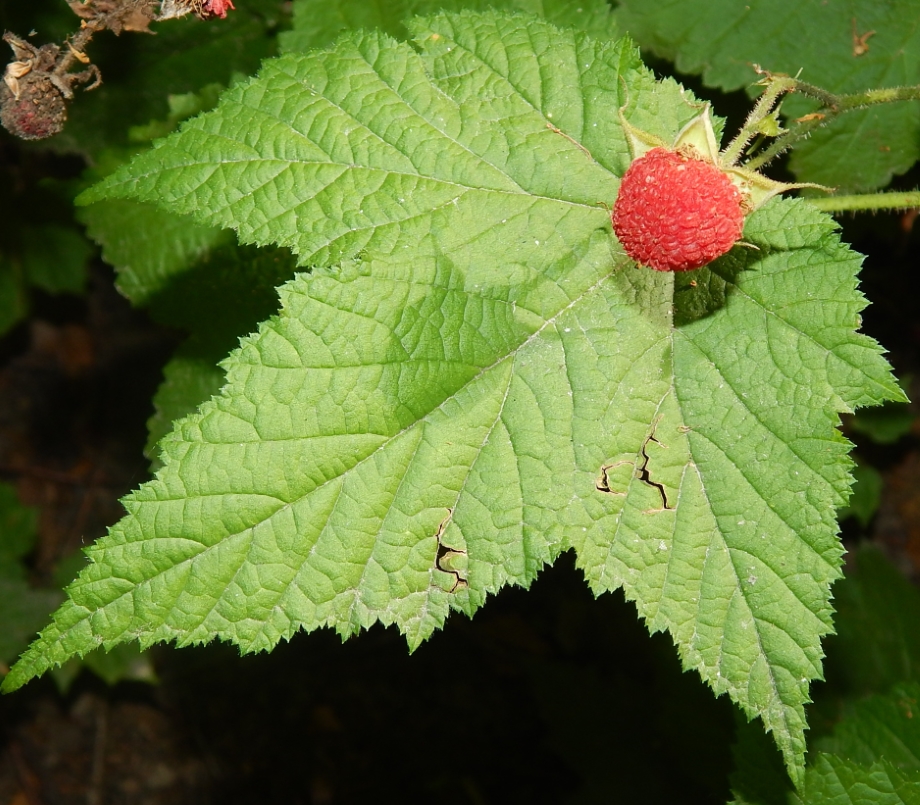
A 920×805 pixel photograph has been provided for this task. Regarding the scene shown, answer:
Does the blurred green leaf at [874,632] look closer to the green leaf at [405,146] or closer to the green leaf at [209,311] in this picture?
the green leaf at [405,146]

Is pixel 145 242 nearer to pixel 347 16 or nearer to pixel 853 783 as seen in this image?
pixel 347 16

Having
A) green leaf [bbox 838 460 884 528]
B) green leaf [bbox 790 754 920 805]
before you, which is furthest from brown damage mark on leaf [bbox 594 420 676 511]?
green leaf [bbox 838 460 884 528]

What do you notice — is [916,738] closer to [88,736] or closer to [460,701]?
[460,701]

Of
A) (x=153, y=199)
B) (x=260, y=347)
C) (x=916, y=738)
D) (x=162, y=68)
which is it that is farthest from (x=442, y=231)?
(x=916, y=738)

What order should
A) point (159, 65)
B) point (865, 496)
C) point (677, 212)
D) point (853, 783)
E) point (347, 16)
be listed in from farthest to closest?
1. point (865, 496)
2. point (159, 65)
3. point (347, 16)
4. point (853, 783)
5. point (677, 212)

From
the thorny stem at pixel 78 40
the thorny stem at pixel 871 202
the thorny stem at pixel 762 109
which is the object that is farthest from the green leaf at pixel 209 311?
the thorny stem at pixel 871 202

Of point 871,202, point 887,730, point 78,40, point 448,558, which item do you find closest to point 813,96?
point 871,202
